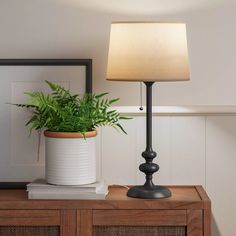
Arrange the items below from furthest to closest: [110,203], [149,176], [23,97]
→ [23,97] < [149,176] < [110,203]

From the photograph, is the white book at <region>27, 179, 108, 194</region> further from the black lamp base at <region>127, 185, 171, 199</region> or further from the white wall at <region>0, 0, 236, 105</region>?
the white wall at <region>0, 0, 236, 105</region>

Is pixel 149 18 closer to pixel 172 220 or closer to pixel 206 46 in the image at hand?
pixel 206 46

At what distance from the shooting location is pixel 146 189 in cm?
183

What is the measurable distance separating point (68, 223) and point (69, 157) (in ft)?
0.60

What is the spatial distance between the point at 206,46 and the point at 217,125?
0.25 m

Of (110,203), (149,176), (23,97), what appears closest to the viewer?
(110,203)

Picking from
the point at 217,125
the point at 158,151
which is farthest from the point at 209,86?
the point at 158,151

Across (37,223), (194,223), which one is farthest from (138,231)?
(37,223)

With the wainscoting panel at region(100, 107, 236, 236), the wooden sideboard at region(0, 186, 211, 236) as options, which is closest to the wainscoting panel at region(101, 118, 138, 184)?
the wainscoting panel at region(100, 107, 236, 236)

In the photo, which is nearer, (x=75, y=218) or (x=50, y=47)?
(x=75, y=218)

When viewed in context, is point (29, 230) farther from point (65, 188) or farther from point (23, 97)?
point (23, 97)

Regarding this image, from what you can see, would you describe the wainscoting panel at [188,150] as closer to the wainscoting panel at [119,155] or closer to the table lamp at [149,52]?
the wainscoting panel at [119,155]

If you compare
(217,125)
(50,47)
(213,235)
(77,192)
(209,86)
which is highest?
(50,47)

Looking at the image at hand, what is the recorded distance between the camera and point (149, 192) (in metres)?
1.81
